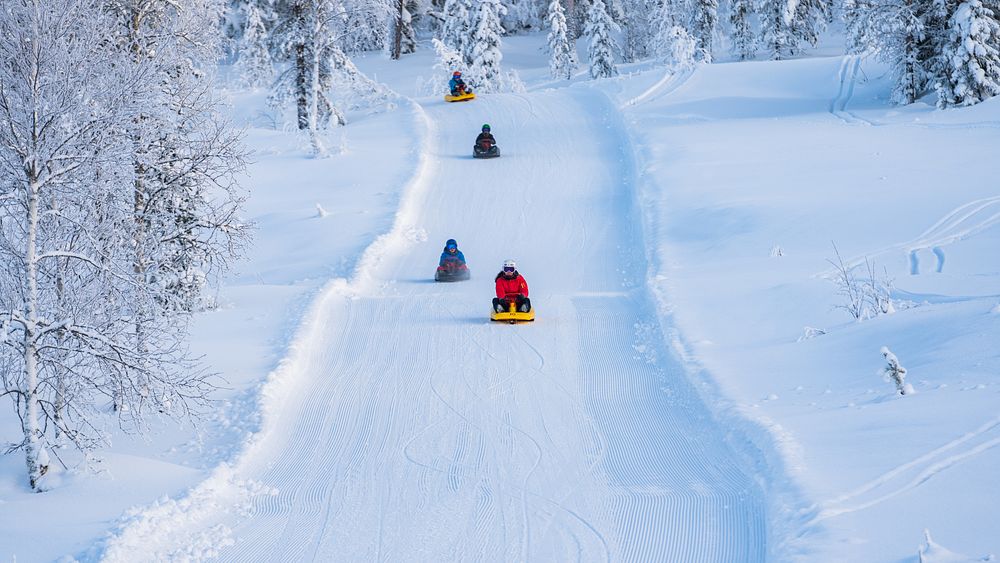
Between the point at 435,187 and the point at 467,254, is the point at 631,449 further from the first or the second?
the point at 435,187

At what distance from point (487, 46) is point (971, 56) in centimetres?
2170

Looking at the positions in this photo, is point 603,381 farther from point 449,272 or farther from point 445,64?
point 445,64

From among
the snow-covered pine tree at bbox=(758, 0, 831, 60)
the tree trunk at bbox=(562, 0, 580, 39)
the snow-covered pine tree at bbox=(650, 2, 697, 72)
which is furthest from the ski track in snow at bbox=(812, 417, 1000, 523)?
the tree trunk at bbox=(562, 0, 580, 39)

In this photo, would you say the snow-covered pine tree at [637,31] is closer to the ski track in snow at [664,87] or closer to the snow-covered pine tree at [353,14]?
the ski track in snow at [664,87]

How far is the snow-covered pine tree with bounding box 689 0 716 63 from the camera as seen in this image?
164ft

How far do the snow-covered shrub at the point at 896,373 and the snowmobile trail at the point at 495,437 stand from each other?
63.9 inches

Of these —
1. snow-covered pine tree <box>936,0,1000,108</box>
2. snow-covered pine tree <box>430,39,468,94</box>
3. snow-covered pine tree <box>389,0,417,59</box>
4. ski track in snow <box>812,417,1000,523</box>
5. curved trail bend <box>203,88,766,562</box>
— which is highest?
snow-covered pine tree <box>389,0,417,59</box>

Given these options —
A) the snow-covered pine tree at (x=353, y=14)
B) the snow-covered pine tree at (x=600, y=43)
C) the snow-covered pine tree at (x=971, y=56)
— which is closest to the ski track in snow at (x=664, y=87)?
the snow-covered pine tree at (x=353, y=14)

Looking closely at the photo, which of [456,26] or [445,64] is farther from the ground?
[456,26]

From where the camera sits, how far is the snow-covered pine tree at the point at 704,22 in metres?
50.1

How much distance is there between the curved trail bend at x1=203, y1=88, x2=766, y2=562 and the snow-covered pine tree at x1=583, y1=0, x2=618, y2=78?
31646 millimetres

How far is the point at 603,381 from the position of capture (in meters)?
11.4

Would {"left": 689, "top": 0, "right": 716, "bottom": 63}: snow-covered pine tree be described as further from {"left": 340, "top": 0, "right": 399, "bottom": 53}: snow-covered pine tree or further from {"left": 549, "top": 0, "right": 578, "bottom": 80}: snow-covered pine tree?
{"left": 340, "top": 0, "right": 399, "bottom": 53}: snow-covered pine tree

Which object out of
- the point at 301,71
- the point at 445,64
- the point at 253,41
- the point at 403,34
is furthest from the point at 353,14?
the point at 403,34
